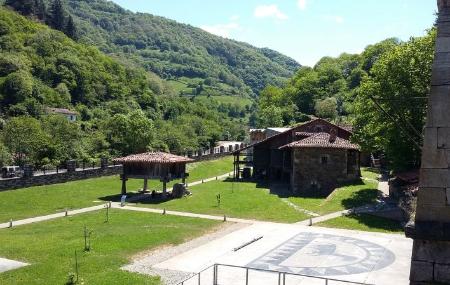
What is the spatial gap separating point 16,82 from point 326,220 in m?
63.7

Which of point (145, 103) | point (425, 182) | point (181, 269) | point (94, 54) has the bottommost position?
point (181, 269)

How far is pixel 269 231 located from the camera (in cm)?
2797

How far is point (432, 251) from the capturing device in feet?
22.7

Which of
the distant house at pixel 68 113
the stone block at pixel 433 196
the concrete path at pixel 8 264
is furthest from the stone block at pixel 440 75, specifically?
the distant house at pixel 68 113

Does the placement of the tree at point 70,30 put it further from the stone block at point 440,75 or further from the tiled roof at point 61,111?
the stone block at point 440,75

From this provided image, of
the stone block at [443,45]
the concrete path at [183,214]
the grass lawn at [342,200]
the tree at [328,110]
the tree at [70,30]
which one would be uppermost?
the tree at [70,30]

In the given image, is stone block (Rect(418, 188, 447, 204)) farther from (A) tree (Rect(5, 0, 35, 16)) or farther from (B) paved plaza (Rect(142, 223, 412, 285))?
(A) tree (Rect(5, 0, 35, 16))

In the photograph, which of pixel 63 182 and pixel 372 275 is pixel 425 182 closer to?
pixel 372 275

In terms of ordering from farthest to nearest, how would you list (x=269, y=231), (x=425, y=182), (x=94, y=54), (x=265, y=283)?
(x=94, y=54), (x=269, y=231), (x=265, y=283), (x=425, y=182)

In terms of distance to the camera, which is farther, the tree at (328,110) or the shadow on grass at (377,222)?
the tree at (328,110)

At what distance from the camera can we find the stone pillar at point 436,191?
6801 millimetres

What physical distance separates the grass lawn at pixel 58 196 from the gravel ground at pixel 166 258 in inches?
482

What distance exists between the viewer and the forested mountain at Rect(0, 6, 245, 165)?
5123cm

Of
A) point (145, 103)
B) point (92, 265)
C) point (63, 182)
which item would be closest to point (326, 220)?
point (92, 265)
